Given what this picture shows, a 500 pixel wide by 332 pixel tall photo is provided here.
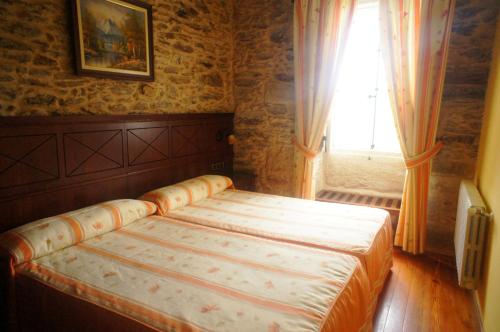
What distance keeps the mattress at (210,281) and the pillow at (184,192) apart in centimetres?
52

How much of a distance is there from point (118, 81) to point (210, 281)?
1.98 meters

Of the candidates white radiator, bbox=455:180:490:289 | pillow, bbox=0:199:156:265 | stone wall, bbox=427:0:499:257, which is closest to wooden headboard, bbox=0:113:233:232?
pillow, bbox=0:199:156:265

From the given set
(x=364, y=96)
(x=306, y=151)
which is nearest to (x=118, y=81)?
(x=306, y=151)

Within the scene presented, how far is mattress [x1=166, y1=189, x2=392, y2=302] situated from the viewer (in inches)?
84.6

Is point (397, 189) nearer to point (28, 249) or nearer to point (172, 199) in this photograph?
point (172, 199)

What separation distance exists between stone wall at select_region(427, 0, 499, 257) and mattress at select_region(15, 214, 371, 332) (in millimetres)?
1747

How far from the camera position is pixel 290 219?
261cm

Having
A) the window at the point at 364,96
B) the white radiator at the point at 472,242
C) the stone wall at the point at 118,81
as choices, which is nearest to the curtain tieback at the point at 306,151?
the window at the point at 364,96

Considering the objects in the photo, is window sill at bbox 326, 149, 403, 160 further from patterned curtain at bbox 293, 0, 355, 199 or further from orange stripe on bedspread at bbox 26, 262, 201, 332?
orange stripe on bedspread at bbox 26, 262, 201, 332

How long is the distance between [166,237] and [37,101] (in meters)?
1.31

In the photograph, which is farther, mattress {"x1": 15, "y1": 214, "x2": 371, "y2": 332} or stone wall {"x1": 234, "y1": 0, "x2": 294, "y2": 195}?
stone wall {"x1": 234, "y1": 0, "x2": 294, "y2": 195}

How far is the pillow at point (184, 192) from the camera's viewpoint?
9.16 feet

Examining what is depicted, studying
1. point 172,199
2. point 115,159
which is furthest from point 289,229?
point 115,159

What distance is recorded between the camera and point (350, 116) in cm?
389
